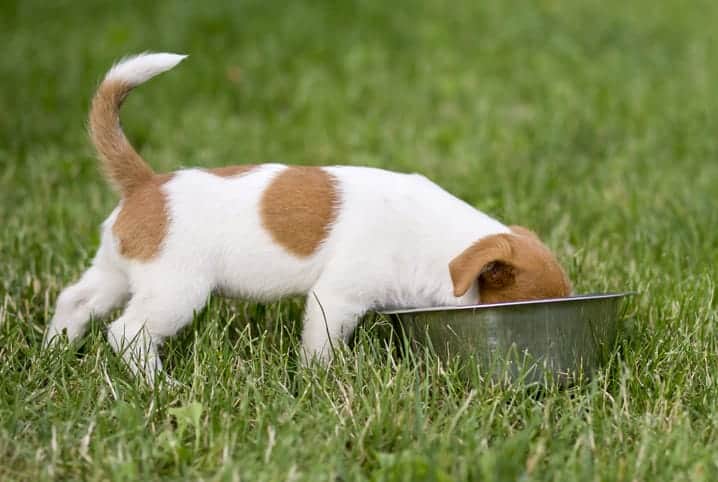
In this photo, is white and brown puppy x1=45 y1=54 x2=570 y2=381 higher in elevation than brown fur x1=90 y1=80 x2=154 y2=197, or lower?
lower

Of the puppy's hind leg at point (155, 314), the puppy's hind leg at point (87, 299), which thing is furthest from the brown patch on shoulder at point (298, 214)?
the puppy's hind leg at point (87, 299)

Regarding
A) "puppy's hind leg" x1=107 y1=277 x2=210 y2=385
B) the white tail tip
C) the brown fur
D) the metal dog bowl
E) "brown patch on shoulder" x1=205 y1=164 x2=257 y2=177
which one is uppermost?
the white tail tip

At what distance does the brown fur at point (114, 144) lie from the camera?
345 cm

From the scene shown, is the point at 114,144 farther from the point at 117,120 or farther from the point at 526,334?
the point at 526,334

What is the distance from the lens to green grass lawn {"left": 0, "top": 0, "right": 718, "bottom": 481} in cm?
261

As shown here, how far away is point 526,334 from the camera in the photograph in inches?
117

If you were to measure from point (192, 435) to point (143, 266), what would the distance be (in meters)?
0.74

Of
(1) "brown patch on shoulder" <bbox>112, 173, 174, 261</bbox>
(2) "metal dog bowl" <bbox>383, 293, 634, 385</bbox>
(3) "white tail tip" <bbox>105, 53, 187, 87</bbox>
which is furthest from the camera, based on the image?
(3) "white tail tip" <bbox>105, 53, 187, 87</bbox>

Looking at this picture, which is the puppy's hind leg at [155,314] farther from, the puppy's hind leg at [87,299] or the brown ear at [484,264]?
the brown ear at [484,264]

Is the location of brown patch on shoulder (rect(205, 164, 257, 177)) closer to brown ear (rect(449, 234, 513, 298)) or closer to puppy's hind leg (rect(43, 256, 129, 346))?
puppy's hind leg (rect(43, 256, 129, 346))

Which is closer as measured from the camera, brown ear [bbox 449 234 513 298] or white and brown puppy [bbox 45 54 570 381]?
brown ear [bbox 449 234 513 298]

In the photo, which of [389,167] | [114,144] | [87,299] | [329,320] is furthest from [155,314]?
[389,167]

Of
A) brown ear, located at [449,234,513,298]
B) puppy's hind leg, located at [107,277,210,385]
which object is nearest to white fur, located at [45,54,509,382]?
puppy's hind leg, located at [107,277,210,385]

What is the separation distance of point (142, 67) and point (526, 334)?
5.51 feet
